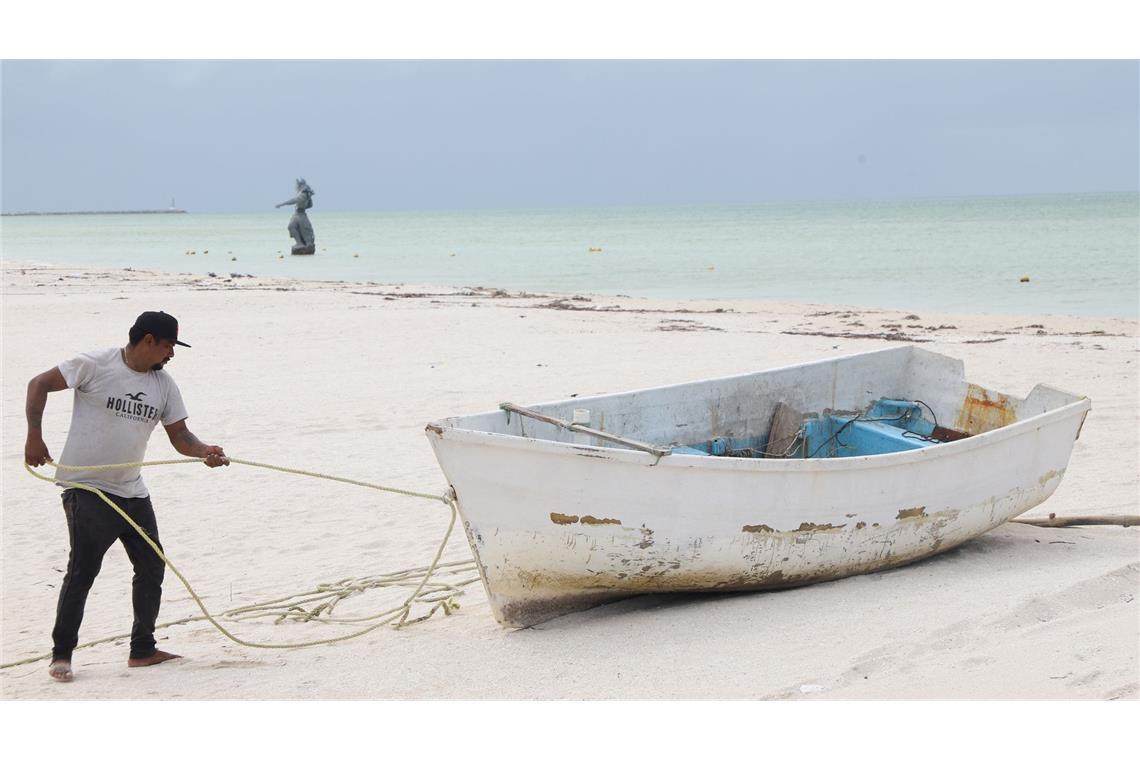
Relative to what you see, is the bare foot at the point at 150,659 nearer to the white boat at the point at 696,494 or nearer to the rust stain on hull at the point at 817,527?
the white boat at the point at 696,494

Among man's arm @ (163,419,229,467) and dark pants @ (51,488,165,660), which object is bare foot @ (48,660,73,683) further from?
man's arm @ (163,419,229,467)

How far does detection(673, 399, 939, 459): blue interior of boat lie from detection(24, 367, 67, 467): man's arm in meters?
3.57

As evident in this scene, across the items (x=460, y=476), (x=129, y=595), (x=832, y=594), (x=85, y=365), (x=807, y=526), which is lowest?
(x=129, y=595)

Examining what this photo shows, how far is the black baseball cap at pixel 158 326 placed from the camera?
4.35 m

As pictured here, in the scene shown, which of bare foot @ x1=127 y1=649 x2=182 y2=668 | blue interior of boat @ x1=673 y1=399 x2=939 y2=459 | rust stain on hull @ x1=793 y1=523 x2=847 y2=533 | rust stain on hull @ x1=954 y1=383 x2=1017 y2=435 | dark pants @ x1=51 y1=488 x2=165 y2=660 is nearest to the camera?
dark pants @ x1=51 y1=488 x2=165 y2=660

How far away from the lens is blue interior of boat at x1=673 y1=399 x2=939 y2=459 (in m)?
6.82

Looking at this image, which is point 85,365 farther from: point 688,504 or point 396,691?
point 688,504

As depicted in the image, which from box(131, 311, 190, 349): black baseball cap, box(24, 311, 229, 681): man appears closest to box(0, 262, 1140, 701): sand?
box(24, 311, 229, 681): man

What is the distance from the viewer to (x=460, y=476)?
4.62 metres

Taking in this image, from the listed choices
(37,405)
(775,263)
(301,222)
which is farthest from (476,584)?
(301,222)

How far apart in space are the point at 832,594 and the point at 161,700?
3.15 meters

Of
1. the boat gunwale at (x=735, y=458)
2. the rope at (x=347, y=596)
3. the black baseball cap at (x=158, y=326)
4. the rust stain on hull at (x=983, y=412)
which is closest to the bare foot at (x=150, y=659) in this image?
the rope at (x=347, y=596)
